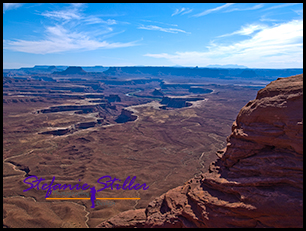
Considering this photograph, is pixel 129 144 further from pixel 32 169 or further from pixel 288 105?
pixel 288 105

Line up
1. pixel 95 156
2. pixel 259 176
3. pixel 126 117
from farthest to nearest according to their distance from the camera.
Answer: pixel 126 117 < pixel 95 156 < pixel 259 176

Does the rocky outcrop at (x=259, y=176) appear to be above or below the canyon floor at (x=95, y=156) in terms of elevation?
above

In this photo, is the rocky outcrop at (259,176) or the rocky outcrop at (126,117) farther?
the rocky outcrop at (126,117)

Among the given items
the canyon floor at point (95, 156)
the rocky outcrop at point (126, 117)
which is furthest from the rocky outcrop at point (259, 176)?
the rocky outcrop at point (126, 117)

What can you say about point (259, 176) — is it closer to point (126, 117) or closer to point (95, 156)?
point (95, 156)

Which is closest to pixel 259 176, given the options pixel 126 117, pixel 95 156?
pixel 95 156

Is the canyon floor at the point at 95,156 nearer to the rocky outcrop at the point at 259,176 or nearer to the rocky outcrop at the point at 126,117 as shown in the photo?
the rocky outcrop at the point at 126,117

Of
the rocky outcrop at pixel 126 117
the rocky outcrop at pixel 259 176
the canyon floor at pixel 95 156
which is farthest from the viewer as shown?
the rocky outcrop at pixel 126 117

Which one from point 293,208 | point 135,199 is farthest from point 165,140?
point 293,208
